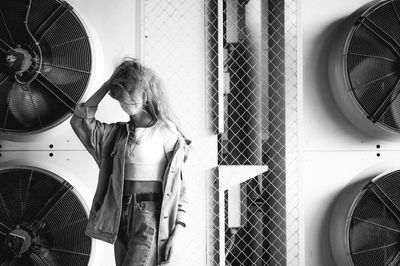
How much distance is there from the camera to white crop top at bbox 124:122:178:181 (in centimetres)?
186

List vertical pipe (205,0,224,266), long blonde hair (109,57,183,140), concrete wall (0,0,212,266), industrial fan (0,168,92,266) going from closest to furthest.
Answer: long blonde hair (109,57,183,140)
industrial fan (0,168,92,266)
concrete wall (0,0,212,266)
vertical pipe (205,0,224,266)

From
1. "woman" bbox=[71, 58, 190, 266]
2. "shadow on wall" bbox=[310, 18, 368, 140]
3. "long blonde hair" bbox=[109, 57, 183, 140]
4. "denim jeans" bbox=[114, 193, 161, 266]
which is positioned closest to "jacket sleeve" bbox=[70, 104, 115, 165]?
"woman" bbox=[71, 58, 190, 266]

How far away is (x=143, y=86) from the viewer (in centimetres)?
184

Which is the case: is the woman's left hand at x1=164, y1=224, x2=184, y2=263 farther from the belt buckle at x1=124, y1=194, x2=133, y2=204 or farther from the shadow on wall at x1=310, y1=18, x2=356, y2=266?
the shadow on wall at x1=310, y1=18, x2=356, y2=266

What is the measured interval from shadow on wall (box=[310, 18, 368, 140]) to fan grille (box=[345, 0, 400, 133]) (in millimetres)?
221

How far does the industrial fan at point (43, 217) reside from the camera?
2195 millimetres

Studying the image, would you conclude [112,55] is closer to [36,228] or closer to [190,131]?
[190,131]

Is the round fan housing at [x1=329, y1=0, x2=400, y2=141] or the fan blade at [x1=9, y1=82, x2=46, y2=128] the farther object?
the round fan housing at [x1=329, y1=0, x2=400, y2=141]

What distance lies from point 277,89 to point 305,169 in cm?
55

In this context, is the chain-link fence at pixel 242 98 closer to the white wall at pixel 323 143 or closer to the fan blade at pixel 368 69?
the white wall at pixel 323 143

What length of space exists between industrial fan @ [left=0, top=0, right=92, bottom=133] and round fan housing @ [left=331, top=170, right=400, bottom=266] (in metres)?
1.71

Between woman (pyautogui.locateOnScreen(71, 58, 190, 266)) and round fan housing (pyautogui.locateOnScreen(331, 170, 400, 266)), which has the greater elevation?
woman (pyautogui.locateOnScreen(71, 58, 190, 266))

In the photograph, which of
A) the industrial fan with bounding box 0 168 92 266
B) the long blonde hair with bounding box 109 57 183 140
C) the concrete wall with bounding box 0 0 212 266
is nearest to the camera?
the long blonde hair with bounding box 109 57 183 140

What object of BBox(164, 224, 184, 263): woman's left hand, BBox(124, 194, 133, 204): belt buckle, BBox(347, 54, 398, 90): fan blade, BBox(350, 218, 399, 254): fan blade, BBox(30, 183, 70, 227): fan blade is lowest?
BBox(350, 218, 399, 254): fan blade
